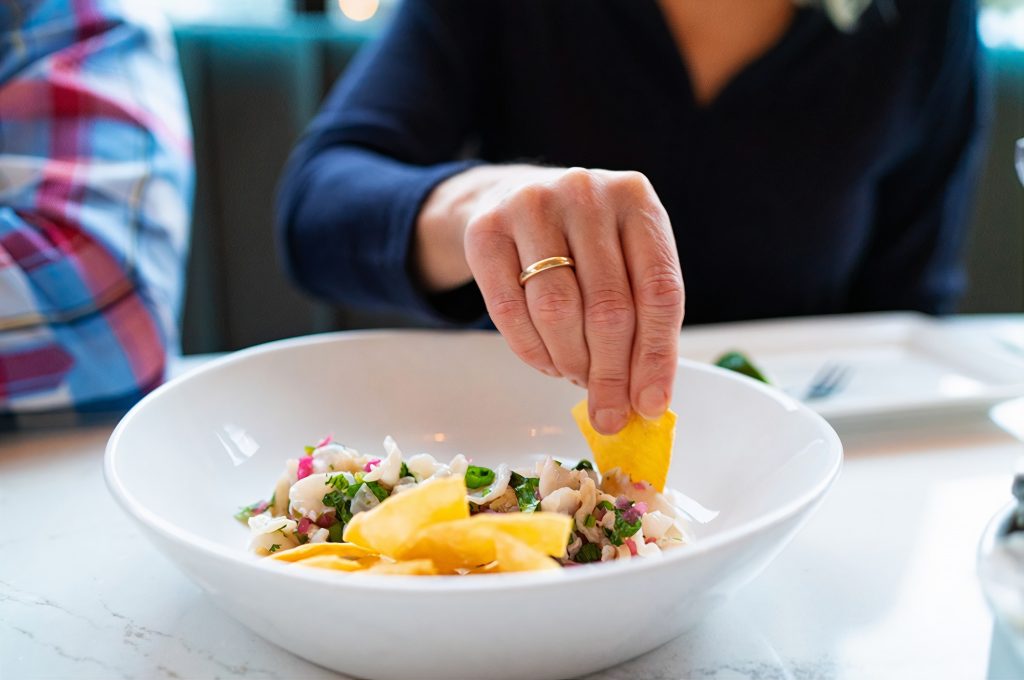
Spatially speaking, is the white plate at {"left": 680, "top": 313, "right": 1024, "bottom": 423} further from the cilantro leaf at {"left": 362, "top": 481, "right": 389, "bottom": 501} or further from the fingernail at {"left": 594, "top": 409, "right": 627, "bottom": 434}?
the cilantro leaf at {"left": 362, "top": 481, "right": 389, "bottom": 501}

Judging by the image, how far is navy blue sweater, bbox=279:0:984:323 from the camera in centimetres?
131

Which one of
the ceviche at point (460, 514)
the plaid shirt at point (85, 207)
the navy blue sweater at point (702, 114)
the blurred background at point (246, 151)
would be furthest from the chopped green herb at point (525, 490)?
the blurred background at point (246, 151)

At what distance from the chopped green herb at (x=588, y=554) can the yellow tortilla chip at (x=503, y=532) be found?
7 centimetres

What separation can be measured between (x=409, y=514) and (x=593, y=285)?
22cm

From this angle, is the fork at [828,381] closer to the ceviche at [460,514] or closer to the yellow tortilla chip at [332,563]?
the ceviche at [460,514]

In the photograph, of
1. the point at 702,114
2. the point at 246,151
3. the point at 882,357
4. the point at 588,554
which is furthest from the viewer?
the point at 246,151

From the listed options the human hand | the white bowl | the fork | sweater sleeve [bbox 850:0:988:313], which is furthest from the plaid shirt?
sweater sleeve [bbox 850:0:988:313]

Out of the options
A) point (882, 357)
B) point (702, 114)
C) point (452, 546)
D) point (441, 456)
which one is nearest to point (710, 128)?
point (702, 114)

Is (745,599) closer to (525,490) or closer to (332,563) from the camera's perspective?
(525,490)

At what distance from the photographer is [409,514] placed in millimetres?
501

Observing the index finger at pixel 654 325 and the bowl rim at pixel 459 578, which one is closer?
the bowl rim at pixel 459 578

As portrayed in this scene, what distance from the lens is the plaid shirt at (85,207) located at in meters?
0.93

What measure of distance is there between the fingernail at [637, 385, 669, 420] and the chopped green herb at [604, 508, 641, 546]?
9cm

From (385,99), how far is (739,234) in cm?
57
